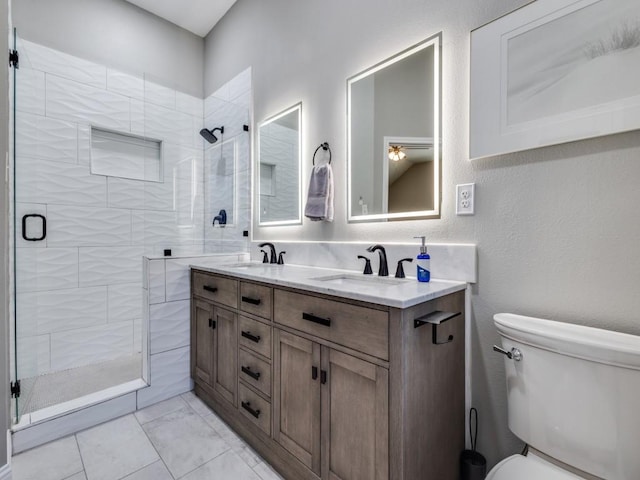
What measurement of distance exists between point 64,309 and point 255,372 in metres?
1.77

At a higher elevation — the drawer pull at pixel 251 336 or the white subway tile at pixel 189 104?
the white subway tile at pixel 189 104

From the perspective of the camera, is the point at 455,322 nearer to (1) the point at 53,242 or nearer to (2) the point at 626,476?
(2) the point at 626,476

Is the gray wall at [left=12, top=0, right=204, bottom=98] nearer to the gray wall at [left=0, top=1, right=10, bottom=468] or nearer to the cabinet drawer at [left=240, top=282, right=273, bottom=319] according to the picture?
the gray wall at [left=0, top=1, right=10, bottom=468]

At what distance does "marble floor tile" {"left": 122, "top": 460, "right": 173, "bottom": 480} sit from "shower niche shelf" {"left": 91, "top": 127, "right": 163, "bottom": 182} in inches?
82.4

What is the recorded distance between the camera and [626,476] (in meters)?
0.80

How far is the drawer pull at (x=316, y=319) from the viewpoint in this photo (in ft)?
3.69

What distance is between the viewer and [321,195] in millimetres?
1842

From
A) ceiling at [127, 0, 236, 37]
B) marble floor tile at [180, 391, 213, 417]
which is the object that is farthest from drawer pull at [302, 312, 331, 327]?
ceiling at [127, 0, 236, 37]

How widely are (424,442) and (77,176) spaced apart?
9.14 ft

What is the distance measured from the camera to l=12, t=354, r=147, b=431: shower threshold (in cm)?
161

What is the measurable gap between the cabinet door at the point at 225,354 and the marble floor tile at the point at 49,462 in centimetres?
67

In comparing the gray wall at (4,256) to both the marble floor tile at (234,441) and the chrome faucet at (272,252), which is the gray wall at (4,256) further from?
the chrome faucet at (272,252)

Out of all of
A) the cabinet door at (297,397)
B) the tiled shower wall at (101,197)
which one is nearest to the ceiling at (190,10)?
the tiled shower wall at (101,197)

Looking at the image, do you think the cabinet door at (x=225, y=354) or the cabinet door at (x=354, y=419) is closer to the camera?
the cabinet door at (x=354, y=419)
